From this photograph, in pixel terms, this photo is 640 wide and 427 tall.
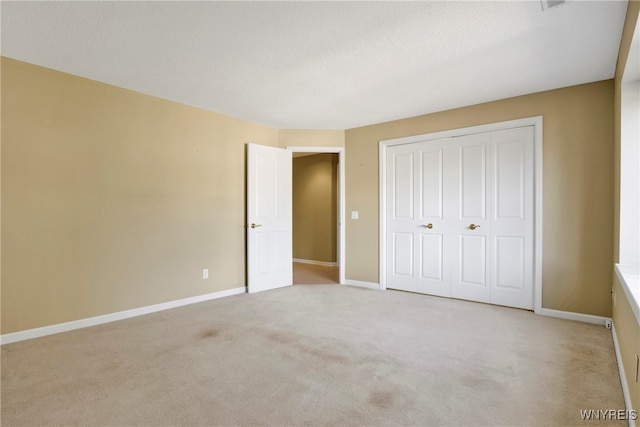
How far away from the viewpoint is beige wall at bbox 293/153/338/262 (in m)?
7.24

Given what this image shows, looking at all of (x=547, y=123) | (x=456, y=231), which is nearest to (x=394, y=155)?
(x=456, y=231)

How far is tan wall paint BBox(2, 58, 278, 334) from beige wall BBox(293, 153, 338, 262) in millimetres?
3022

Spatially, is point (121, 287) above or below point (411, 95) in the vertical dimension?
below

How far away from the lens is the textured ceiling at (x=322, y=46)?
220 cm

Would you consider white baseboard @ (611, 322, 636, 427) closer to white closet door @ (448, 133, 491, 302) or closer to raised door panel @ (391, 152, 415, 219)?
white closet door @ (448, 133, 491, 302)

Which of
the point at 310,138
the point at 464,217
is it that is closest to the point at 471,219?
the point at 464,217

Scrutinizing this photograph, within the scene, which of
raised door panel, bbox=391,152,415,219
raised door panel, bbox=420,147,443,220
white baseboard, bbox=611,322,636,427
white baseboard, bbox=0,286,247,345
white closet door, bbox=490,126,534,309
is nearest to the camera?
white baseboard, bbox=611,322,636,427

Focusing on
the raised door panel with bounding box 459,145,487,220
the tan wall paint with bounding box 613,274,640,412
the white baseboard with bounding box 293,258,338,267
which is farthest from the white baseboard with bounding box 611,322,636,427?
the white baseboard with bounding box 293,258,338,267

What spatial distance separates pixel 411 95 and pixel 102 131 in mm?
3227

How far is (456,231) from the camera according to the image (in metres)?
4.23

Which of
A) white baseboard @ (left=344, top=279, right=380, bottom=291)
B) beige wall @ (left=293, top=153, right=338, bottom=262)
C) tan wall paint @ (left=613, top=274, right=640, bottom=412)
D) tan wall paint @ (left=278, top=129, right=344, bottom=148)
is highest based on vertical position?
Result: tan wall paint @ (left=278, top=129, right=344, bottom=148)

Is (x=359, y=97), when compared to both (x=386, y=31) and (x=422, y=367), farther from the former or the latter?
(x=422, y=367)

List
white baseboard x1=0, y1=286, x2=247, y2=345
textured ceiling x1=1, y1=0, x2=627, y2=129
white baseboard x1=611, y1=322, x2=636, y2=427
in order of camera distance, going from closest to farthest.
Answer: white baseboard x1=611, y1=322, x2=636, y2=427 → textured ceiling x1=1, y1=0, x2=627, y2=129 → white baseboard x1=0, y1=286, x2=247, y2=345

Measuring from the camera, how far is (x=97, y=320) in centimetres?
328
